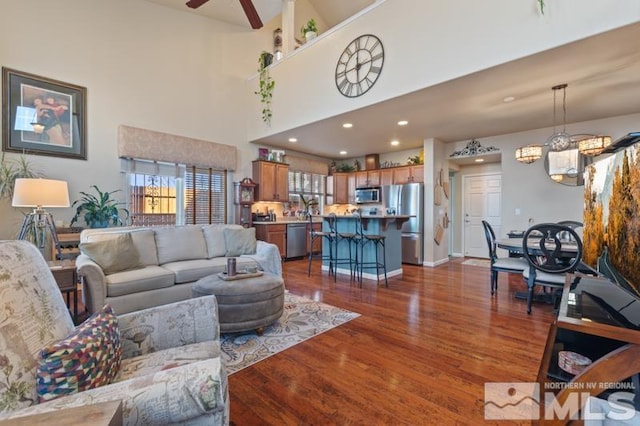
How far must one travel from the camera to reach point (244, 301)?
2.44 m

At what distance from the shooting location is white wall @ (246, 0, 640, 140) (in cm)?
251

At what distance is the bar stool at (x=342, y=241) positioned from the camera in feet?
15.6

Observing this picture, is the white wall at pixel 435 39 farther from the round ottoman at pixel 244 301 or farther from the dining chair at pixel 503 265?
the round ottoman at pixel 244 301

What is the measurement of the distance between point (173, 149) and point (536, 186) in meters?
6.44

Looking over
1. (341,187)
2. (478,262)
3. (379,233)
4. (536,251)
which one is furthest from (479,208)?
(536,251)

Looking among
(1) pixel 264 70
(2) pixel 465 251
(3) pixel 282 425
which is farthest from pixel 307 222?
(3) pixel 282 425

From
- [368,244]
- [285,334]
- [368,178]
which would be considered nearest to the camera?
[285,334]

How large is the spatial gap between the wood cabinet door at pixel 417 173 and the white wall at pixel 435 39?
2.67 meters

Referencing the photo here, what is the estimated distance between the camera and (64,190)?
3115 millimetres

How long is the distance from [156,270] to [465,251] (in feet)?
21.7

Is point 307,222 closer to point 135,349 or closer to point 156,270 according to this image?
point 156,270

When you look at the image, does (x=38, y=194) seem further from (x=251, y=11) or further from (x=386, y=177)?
(x=386, y=177)

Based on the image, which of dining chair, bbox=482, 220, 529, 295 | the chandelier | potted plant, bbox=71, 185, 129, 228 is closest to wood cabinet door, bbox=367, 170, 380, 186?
the chandelier

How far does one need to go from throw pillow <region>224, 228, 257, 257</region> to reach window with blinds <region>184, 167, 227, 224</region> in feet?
5.75
